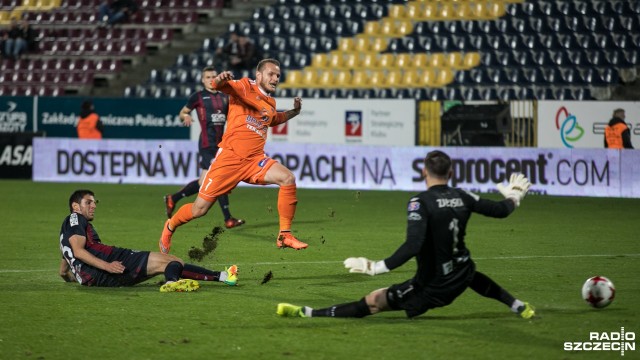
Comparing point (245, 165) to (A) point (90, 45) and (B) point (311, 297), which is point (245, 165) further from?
(A) point (90, 45)

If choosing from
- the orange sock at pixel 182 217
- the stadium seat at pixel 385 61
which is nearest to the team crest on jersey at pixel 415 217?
the orange sock at pixel 182 217

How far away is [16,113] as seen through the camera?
97.6ft

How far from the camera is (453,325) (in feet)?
26.7

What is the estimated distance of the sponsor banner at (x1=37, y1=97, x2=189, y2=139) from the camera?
2834cm

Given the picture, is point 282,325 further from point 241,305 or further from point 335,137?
point 335,137

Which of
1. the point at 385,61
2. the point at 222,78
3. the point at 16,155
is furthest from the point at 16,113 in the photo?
the point at 222,78

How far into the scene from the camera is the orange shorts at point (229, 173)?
466 inches

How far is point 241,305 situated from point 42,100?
2179cm

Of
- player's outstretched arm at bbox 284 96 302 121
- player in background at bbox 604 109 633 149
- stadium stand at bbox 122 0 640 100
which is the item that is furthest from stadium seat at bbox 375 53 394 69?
player's outstretched arm at bbox 284 96 302 121

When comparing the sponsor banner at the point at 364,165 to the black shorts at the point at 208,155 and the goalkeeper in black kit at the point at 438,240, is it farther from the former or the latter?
the goalkeeper in black kit at the point at 438,240

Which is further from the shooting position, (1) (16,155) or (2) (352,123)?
(1) (16,155)

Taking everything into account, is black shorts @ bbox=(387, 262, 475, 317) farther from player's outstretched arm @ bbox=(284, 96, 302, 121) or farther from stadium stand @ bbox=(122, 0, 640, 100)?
stadium stand @ bbox=(122, 0, 640, 100)

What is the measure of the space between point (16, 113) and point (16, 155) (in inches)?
127

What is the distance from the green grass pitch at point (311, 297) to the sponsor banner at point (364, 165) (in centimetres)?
358
